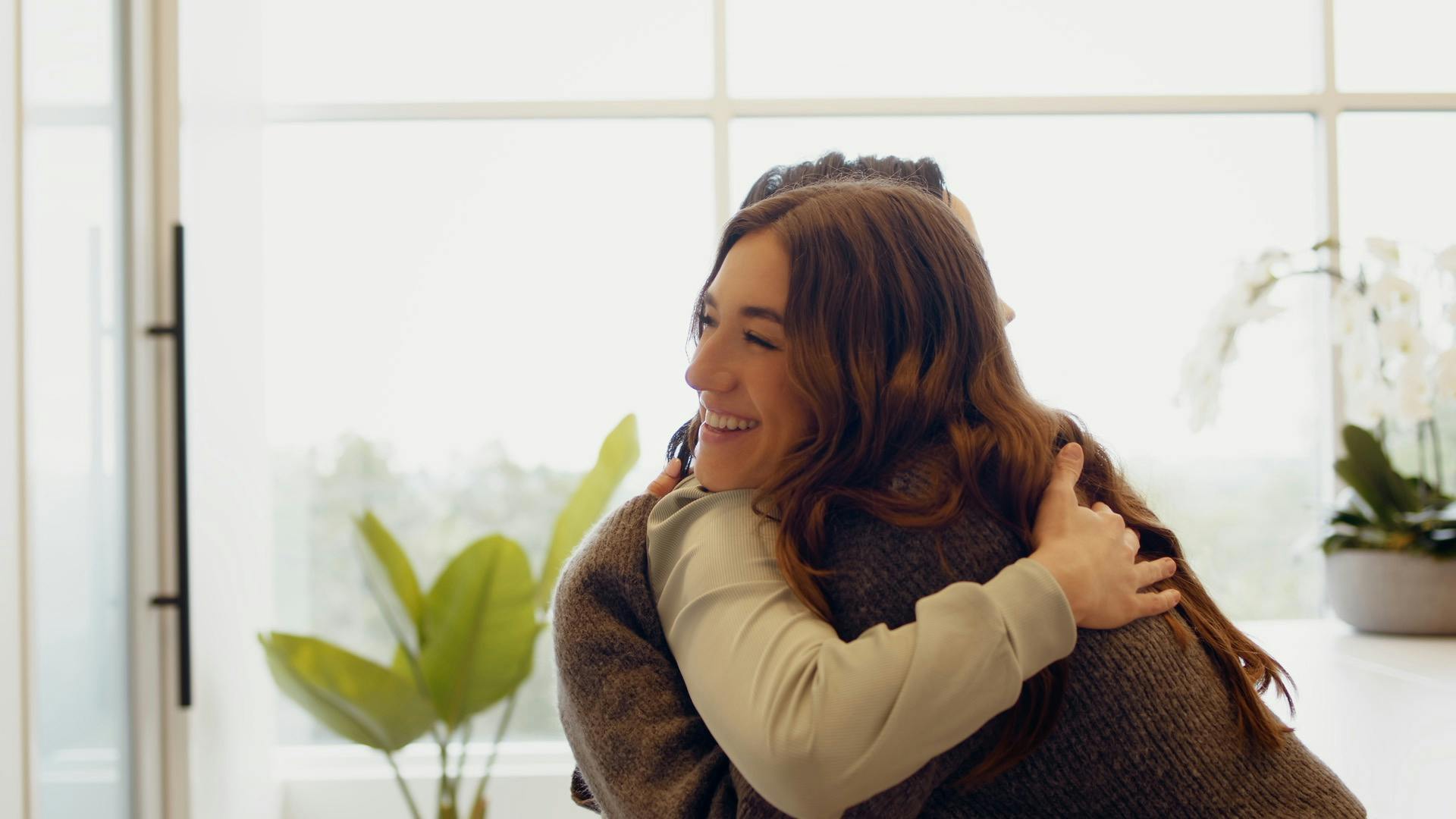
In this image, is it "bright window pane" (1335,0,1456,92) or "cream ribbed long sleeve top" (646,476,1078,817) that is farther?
"bright window pane" (1335,0,1456,92)

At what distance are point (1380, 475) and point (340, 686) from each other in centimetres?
230

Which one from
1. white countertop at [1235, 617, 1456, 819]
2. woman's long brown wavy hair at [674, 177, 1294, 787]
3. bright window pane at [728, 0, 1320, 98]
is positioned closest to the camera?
woman's long brown wavy hair at [674, 177, 1294, 787]

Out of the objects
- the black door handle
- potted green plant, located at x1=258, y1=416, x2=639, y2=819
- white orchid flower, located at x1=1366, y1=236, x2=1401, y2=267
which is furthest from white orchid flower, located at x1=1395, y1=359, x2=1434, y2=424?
the black door handle

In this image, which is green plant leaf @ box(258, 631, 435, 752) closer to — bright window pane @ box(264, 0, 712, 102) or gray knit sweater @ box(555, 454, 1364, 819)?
bright window pane @ box(264, 0, 712, 102)

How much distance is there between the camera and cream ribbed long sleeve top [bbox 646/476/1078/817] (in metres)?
0.76

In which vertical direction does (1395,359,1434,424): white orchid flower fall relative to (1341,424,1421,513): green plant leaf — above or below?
above

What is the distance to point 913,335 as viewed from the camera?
3.19 ft

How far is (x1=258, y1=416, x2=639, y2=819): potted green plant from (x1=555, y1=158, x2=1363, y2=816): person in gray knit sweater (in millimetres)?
1566

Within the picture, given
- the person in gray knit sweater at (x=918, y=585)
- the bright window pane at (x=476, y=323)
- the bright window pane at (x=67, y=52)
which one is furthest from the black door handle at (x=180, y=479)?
the person in gray knit sweater at (x=918, y=585)

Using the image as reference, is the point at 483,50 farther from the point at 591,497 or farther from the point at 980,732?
the point at 980,732

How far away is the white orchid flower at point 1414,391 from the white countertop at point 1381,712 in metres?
0.45

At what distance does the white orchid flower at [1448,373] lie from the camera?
6.90ft

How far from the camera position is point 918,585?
0.86m

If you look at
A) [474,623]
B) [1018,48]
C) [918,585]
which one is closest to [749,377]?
[918,585]
